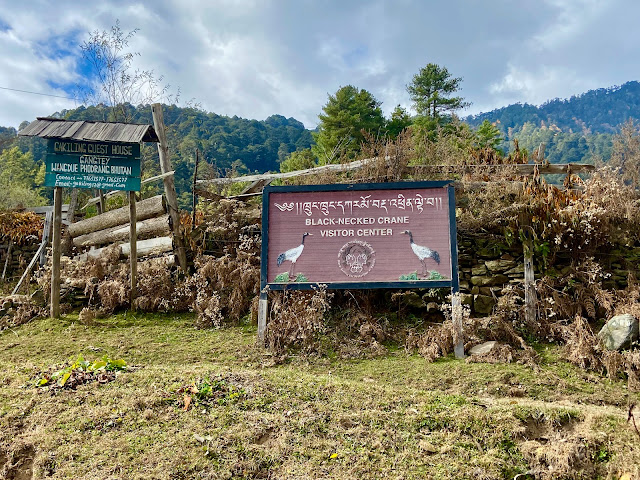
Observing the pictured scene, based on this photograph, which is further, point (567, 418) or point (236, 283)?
point (236, 283)

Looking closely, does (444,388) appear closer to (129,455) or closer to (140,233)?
(129,455)

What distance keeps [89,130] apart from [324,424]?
685 centimetres

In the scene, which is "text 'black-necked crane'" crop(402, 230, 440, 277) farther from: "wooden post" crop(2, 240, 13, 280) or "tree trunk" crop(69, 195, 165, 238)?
"wooden post" crop(2, 240, 13, 280)

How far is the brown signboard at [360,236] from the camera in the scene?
6.78 m

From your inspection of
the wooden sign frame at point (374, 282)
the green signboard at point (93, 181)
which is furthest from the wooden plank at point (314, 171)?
the wooden sign frame at point (374, 282)

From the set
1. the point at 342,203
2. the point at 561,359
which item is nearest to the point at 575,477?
the point at 561,359

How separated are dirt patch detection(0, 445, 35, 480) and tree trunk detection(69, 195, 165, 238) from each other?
19.3 feet

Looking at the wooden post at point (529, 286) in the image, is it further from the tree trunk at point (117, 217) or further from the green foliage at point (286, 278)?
the tree trunk at point (117, 217)

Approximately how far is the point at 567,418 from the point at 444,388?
1.31 metres

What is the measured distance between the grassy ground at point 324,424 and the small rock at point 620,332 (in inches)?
22.7

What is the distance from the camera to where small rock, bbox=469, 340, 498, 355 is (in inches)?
242

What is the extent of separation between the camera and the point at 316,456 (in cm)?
380

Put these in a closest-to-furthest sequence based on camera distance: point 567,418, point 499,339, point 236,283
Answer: point 567,418, point 499,339, point 236,283

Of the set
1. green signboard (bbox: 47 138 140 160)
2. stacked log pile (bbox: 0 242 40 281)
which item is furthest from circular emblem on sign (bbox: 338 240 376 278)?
stacked log pile (bbox: 0 242 40 281)
